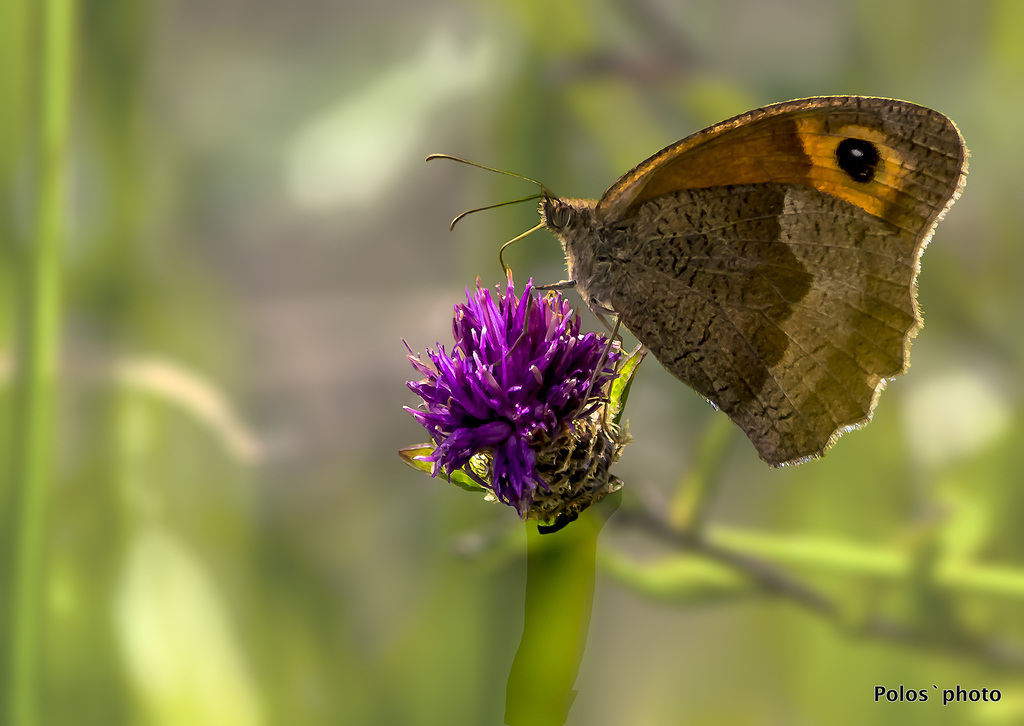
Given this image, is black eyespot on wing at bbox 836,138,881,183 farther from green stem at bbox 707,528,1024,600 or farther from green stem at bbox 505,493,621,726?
green stem at bbox 707,528,1024,600

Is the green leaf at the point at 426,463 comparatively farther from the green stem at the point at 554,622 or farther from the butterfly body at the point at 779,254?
the butterfly body at the point at 779,254

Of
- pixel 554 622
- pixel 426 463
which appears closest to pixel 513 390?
pixel 426 463

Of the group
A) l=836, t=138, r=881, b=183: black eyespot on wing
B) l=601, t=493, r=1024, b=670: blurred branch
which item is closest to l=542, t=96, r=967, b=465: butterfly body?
l=836, t=138, r=881, b=183: black eyespot on wing

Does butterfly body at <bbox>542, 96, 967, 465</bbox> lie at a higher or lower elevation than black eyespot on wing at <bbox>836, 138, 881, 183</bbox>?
lower

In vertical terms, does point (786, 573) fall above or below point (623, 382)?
below

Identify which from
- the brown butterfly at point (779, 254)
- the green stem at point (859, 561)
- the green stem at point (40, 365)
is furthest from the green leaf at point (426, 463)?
the green stem at point (40, 365)

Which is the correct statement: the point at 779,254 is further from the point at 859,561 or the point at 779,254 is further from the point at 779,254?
the point at 859,561

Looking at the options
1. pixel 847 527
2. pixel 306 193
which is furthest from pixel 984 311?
pixel 306 193

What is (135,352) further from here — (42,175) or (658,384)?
(658,384)
